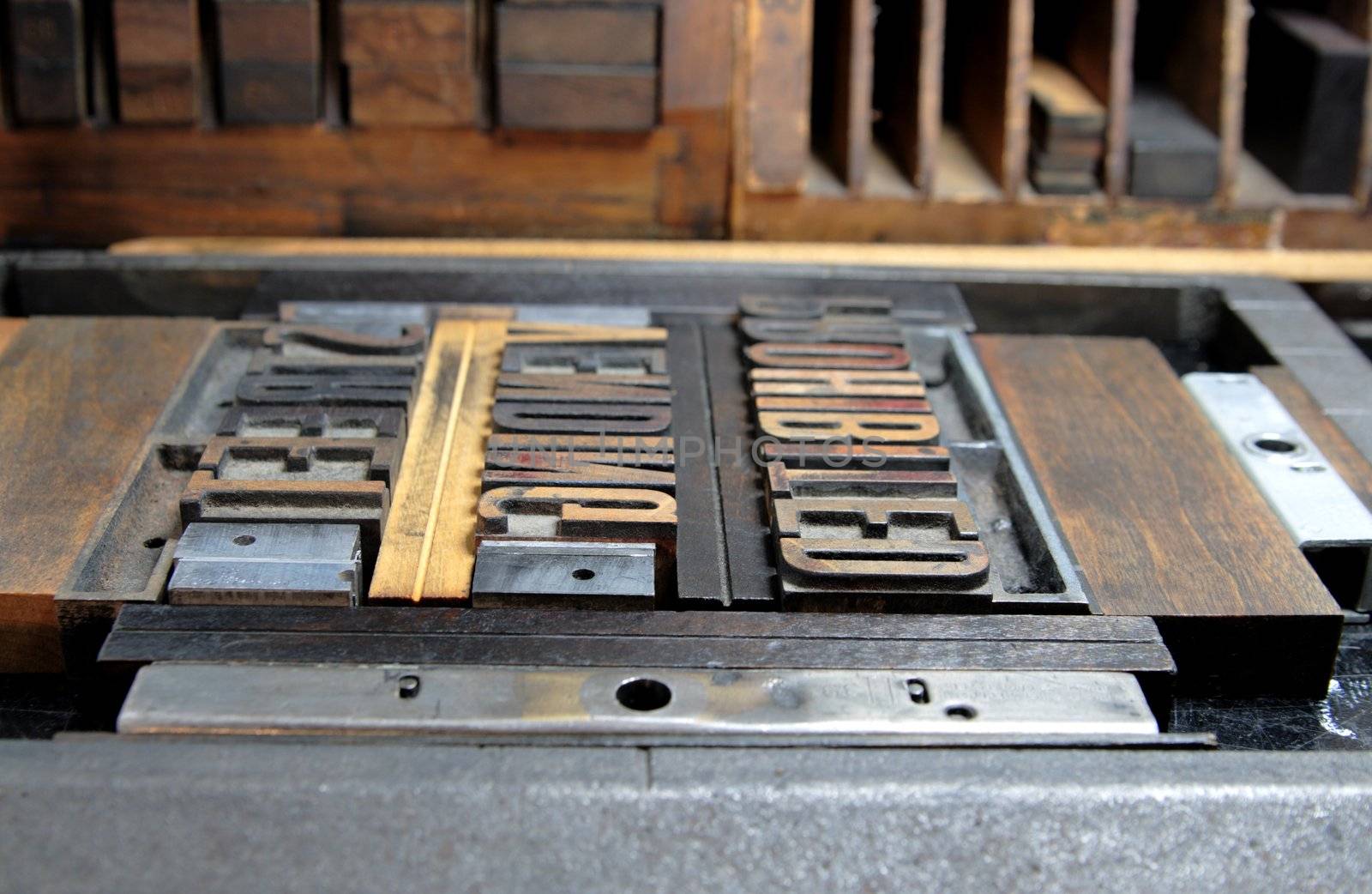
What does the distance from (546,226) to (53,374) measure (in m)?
0.73

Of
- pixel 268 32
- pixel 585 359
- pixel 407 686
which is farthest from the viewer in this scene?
pixel 268 32

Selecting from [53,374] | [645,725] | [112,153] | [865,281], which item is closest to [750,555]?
[645,725]

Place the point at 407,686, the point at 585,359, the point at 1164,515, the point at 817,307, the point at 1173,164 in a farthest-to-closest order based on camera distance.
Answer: the point at 1173,164 < the point at 817,307 < the point at 585,359 < the point at 1164,515 < the point at 407,686

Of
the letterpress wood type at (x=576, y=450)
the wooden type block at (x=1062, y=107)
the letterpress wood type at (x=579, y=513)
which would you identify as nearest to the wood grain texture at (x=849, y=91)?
the wooden type block at (x=1062, y=107)

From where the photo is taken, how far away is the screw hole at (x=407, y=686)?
1151mm

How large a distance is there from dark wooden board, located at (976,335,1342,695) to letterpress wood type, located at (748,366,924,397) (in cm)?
12

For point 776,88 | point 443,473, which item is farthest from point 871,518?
point 776,88

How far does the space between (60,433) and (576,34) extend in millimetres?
877

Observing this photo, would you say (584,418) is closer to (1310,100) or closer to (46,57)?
(46,57)

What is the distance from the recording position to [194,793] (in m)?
1.02

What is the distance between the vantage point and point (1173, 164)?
6.88 feet

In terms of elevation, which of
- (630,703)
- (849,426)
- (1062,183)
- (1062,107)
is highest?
(1062,107)

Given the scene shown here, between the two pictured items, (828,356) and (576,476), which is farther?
(828,356)

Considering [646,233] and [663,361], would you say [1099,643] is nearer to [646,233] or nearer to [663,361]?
[663,361]
